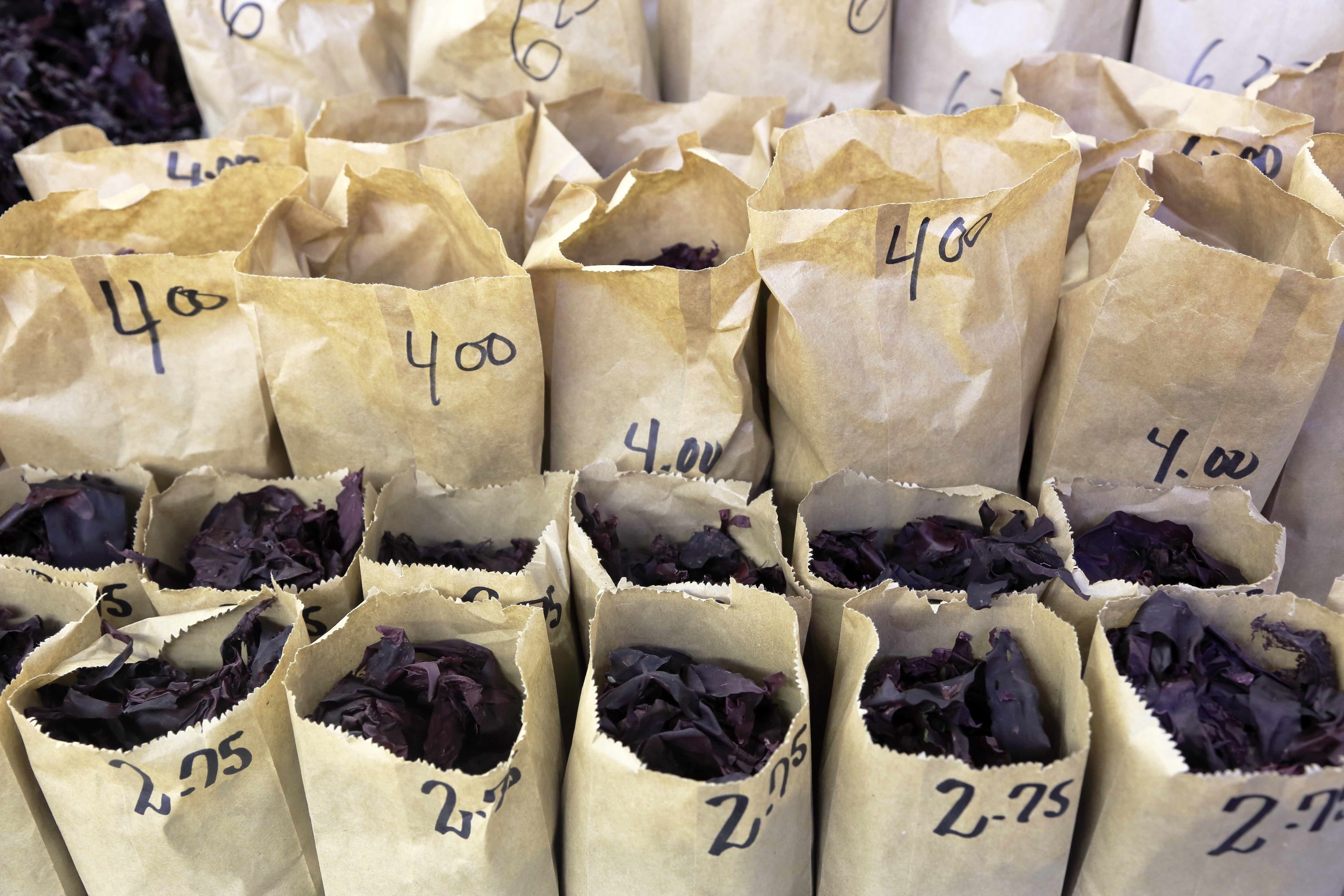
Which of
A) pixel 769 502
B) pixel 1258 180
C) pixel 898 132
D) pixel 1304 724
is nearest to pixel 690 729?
pixel 769 502

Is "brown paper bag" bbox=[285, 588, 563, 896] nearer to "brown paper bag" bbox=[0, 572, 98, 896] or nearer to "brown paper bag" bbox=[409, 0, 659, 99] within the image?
"brown paper bag" bbox=[0, 572, 98, 896]

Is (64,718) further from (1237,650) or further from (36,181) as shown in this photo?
(1237,650)

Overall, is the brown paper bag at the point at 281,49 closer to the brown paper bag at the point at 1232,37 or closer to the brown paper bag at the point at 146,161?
the brown paper bag at the point at 146,161

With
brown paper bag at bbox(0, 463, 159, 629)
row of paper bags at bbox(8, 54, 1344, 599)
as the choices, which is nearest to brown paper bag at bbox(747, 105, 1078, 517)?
row of paper bags at bbox(8, 54, 1344, 599)

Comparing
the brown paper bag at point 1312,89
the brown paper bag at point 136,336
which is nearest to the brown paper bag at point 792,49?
the brown paper bag at point 1312,89

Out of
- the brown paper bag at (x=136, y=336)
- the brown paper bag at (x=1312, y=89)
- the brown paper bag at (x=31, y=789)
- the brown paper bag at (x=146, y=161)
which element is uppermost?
the brown paper bag at (x=1312, y=89)

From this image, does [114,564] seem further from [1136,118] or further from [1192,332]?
[1136,118]
